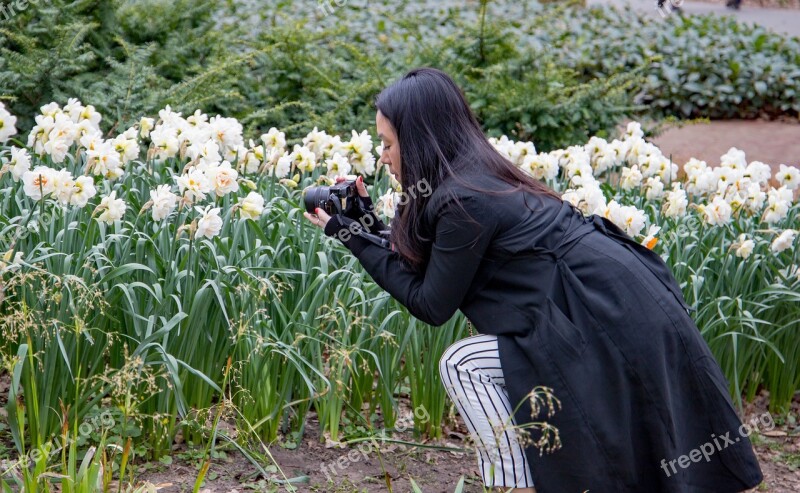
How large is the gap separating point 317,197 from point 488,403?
0.76 metres

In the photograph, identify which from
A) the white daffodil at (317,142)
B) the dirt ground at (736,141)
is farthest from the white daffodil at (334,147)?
the dirt ground at (736,141)

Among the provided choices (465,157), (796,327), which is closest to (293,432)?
(465,157)

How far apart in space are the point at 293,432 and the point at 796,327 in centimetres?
212

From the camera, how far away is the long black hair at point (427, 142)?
7.50ft

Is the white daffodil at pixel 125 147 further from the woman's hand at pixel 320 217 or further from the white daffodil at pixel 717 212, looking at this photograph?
the white daffodil at pixel 717 212

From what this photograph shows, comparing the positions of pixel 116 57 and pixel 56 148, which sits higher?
pixel 116 57

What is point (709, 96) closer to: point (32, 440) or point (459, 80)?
point (459, 80)

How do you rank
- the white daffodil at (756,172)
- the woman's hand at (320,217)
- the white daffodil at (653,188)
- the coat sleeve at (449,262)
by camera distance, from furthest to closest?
the white daffodil at (756,172), the white daffodil at (653,188), the woman's hand at (320,217), the coat sleeve at (449,262)

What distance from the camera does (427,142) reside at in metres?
2.29

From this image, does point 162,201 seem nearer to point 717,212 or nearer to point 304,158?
point 304,158

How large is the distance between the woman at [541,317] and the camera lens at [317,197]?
177 millimetres

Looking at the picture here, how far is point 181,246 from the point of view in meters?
2.92

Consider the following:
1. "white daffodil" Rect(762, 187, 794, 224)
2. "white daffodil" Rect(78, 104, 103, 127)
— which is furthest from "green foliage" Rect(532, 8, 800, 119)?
"white daffodil" Rect(78, 104, 103, 127)

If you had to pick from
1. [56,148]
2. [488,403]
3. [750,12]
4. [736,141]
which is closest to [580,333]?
[488,403]
